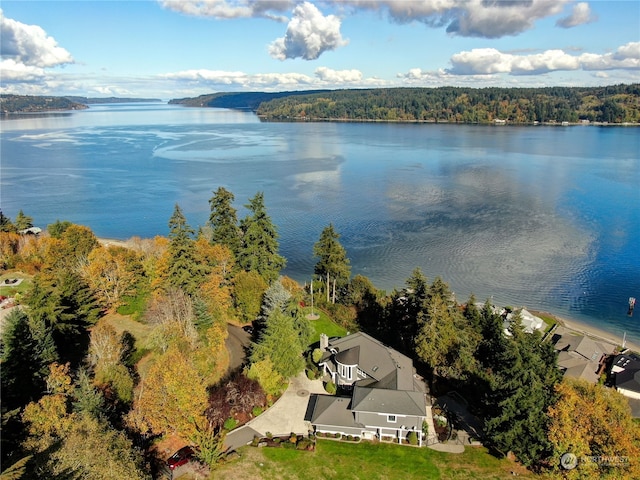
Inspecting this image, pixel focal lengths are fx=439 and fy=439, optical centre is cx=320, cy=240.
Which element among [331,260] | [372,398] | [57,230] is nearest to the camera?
[372,398]

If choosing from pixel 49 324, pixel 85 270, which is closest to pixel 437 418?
pixel 49 324

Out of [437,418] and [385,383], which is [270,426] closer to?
[385,383]

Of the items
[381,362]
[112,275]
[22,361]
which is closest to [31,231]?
[112,275]

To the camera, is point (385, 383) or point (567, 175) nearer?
point (385, 383)

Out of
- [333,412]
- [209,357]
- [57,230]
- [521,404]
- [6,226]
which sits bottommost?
[333,412]

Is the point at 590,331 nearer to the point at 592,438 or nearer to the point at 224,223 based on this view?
the point at 592,438

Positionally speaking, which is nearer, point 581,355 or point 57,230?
point 581,355

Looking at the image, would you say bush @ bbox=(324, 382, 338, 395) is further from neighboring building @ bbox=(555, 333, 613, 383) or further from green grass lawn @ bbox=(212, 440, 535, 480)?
neighboring building @ bbox=(555, 333, 613, 383)
